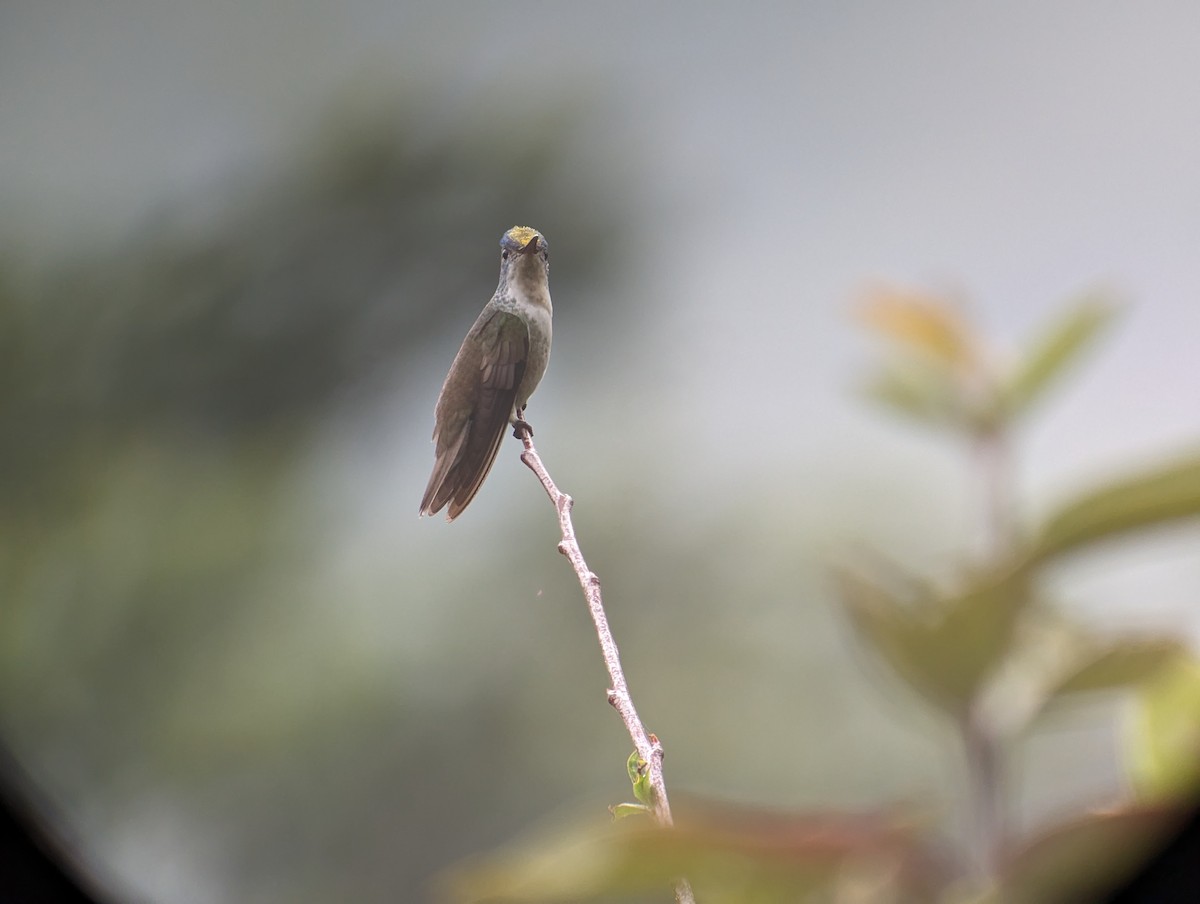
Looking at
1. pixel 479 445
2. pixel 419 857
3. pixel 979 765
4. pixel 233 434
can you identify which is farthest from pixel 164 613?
pixel 979 765

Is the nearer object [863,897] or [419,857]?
[863,897]

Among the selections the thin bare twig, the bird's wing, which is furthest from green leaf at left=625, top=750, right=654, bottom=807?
the bird's wing

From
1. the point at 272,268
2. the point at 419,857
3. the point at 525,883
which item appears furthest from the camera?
the point at 272,268

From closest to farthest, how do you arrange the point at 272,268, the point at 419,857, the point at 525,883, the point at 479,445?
the point at 525,883 < the point at 479,445 < the point at 419,857 < the point at 272,268

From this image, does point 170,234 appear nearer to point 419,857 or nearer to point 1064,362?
point 419,857

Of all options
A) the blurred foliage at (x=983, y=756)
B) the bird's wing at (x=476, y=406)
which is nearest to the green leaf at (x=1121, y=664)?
the blurred foliage at (x=983, y=756)

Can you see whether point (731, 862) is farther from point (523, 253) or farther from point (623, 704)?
point (523, 253)

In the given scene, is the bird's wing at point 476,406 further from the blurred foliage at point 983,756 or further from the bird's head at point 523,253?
the blurred foliage at point 983,756
